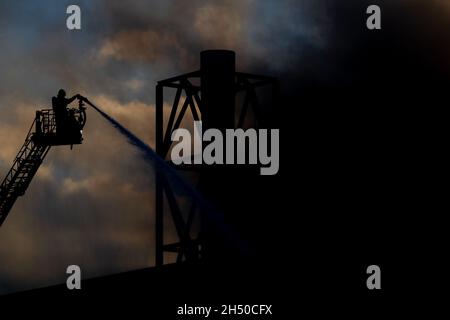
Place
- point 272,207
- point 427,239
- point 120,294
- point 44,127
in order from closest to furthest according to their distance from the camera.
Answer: point 120,294 < point 427,239 < point 272,207 < point 44,127

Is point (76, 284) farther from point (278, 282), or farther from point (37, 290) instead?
point (278, 282)

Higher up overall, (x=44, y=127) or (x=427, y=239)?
(x=44, y=127)

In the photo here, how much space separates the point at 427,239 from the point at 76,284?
10.5 m

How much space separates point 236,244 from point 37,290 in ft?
21.0

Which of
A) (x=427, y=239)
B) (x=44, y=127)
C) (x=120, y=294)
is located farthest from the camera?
(x=44, y=127)
